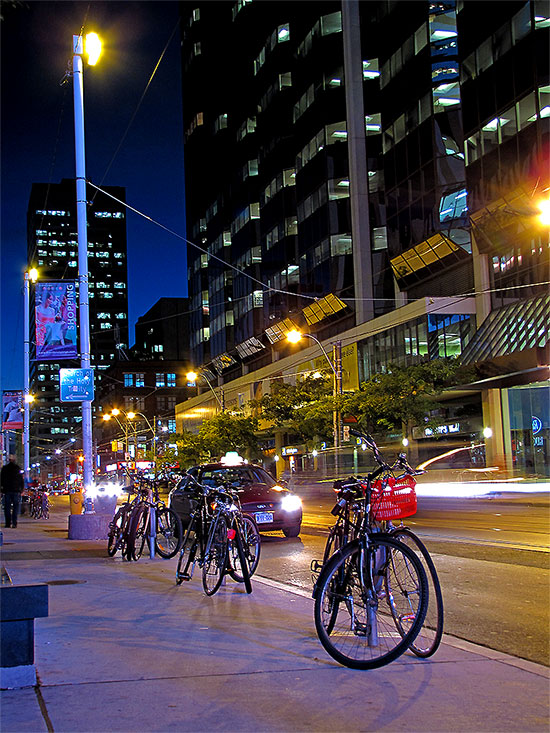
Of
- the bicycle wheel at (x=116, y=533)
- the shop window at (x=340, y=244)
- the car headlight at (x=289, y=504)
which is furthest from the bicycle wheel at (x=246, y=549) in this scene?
the shop window at (x=340, y=244)

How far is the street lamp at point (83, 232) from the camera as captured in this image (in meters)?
17.6

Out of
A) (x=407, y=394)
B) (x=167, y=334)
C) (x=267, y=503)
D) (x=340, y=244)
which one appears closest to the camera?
(x=267, y=503)

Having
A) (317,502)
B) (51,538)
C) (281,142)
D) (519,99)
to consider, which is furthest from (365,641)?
(281,142)

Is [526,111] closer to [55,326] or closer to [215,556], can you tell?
[55,326]

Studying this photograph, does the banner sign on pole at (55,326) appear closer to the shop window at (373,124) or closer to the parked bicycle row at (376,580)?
the parked bicycle row at (376,580)

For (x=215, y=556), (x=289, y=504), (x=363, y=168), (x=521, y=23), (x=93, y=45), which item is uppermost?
(x=363, y=168)

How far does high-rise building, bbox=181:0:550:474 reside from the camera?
127 ft

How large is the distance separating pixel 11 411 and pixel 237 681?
34.6 meters

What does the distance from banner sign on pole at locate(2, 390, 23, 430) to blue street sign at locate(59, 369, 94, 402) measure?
20.1 m

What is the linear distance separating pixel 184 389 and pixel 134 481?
143252 millimetres

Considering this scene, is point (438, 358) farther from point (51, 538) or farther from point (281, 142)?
point (281, 142)

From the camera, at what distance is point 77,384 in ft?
57.9

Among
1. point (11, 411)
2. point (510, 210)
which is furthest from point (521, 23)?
point (11, 411)

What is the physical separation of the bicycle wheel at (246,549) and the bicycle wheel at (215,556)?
0.12 metres
